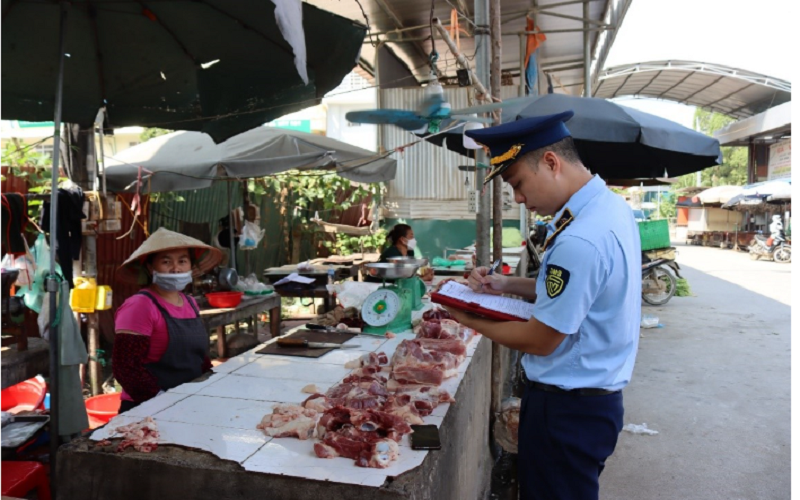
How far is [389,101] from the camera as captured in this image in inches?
563

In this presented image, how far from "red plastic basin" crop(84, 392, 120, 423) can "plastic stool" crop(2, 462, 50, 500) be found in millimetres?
1679

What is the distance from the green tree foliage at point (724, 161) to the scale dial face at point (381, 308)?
49507 millimetres

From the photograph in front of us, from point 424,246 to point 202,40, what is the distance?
436 inches

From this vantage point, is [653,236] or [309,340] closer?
[309,340]

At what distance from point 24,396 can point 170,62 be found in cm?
345

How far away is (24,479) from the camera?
3213mm

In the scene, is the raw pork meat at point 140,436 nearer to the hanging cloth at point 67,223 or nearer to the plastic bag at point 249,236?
the hanging cloth at point 67,223

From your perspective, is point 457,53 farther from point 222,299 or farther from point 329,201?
point 329,201

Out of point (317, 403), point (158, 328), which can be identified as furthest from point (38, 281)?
point (317, 403)

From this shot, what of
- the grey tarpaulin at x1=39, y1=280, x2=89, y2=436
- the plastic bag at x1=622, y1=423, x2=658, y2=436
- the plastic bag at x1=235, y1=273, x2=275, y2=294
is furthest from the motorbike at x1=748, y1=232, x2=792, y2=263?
the grey tarpaulin at x1=39, y1=280, x2=89, y2=436

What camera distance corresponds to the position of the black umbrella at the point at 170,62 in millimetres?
3879

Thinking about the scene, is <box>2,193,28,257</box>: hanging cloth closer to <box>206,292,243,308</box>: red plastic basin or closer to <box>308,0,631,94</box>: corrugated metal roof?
<box>206,292,243,308</box>: red plastic basin

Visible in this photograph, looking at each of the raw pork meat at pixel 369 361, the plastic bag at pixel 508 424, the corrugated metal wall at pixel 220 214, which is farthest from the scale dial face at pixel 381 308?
the corrugated metal wall at pixel 220 214

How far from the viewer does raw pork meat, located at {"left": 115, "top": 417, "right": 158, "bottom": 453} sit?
232cm
